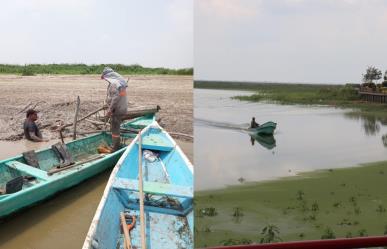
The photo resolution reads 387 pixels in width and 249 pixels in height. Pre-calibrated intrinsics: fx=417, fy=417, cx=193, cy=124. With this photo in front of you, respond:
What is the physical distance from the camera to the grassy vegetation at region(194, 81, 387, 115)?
1591cm

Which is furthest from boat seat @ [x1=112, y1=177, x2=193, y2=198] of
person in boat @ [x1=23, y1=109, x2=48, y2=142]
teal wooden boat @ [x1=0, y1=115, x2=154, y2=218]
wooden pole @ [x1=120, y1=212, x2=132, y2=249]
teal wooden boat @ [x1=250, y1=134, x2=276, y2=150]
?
teal wooden boat @ [x1=250, y1=134, x2=276, y2=150]

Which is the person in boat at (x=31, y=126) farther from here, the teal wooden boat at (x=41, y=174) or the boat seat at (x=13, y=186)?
the boat seat at (x=13, y=186)

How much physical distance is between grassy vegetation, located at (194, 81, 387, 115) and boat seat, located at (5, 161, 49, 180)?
508 inches

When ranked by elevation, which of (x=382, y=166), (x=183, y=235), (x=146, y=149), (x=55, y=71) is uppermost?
(x=55, y=71)

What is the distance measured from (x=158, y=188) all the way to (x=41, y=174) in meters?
1.05

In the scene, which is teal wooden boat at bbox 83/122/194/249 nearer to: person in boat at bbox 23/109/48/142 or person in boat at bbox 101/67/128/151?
person in boat at bbox 101/67/128/151

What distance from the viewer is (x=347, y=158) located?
839 centimetres

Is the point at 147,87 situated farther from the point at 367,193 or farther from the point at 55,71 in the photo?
the point at 367,193

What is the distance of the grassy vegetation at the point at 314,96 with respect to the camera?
15.9 metres

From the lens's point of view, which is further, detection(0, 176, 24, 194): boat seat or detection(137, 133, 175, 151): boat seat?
detection(137, 133, 175, 151): boat seat

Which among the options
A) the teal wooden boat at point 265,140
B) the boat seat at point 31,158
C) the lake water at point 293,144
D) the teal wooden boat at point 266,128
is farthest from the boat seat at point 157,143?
the teal wooden boat at point 265,140

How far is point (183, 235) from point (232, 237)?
148 centimetres

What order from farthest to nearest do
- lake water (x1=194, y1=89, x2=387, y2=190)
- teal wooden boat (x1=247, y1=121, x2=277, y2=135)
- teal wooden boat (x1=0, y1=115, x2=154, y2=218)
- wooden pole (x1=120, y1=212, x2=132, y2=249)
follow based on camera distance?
teal wooden boat (x1=247, y1=121, x2=277, y2=135)
lake water (x1=194, y1=89, x2=387, y2=190)
teal wooden boat (x1=0, y1=115, x2=154, y2=218)
wooden pole (x1=120, y1=212, x2=132, y2=249)

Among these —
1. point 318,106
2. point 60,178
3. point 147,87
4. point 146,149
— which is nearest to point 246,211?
point 146,149
